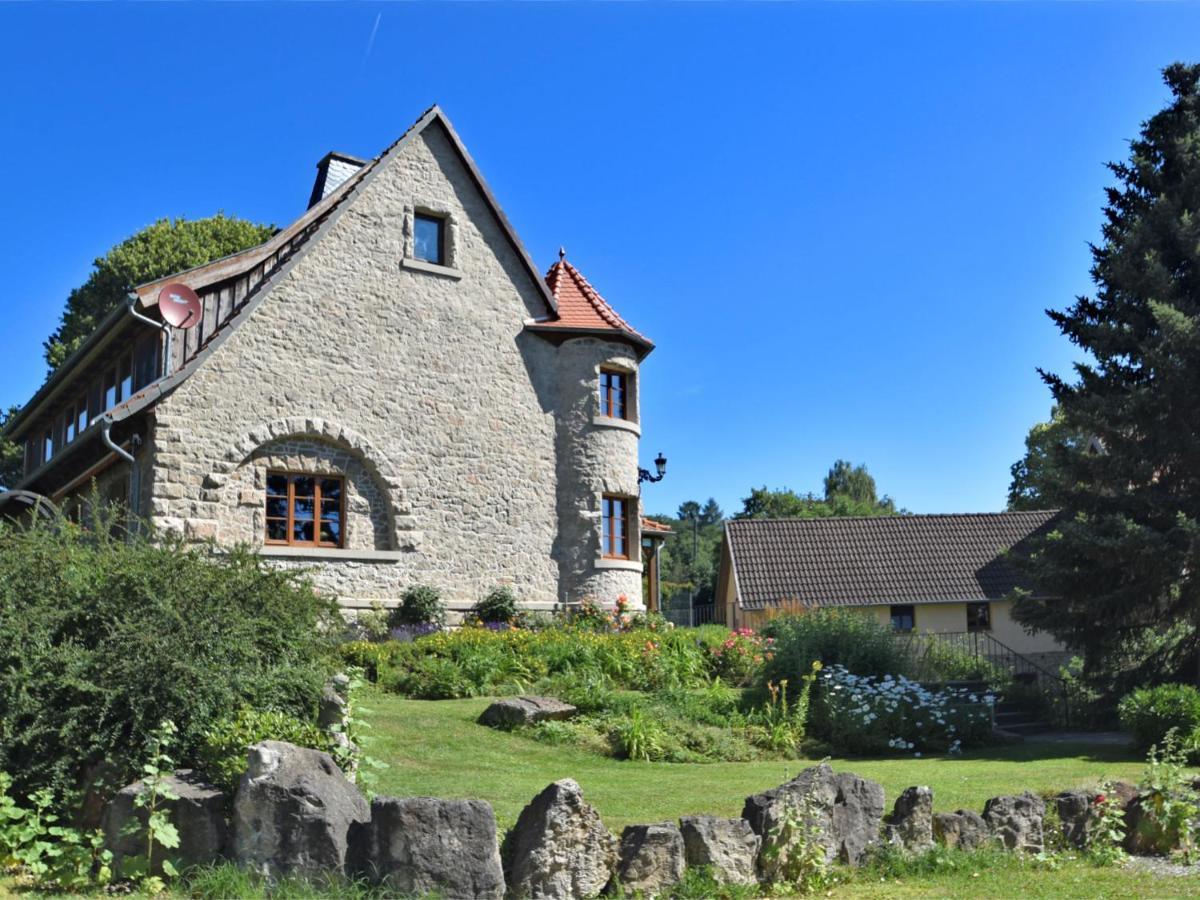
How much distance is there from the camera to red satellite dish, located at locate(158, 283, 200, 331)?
19094 mm

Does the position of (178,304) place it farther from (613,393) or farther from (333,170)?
(613,393)

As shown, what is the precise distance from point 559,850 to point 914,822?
2848 millimetres

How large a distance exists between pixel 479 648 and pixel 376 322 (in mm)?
7589

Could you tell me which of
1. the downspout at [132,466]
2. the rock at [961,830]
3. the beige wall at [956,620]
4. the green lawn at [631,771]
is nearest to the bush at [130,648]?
the green lawn at [631,771]

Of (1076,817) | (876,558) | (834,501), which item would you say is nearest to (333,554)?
(1076,817)

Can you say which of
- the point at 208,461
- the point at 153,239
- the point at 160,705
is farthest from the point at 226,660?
the point at 153,239

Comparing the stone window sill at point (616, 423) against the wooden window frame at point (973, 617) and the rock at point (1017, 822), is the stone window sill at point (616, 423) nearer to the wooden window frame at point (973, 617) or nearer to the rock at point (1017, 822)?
the wooden window frame at point (973, 617)

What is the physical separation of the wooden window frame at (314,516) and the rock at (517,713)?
8.12m

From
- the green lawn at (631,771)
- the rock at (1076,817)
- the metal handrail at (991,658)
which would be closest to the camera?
the rock at (1076,817)

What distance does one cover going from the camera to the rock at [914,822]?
8156 millimetres

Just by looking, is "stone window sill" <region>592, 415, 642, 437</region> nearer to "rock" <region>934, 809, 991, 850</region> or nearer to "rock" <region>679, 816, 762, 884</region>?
"rock" <region>934, 809, 991, 850</region>

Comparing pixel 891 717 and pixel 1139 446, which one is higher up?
pixel 1139 446

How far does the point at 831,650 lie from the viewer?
15.8m

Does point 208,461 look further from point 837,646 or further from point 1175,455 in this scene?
point 1175,455
